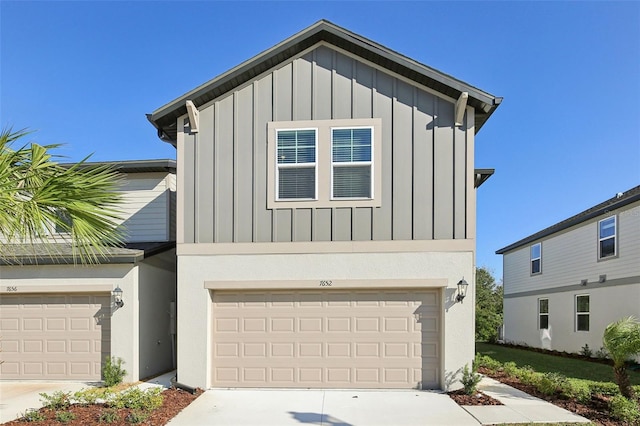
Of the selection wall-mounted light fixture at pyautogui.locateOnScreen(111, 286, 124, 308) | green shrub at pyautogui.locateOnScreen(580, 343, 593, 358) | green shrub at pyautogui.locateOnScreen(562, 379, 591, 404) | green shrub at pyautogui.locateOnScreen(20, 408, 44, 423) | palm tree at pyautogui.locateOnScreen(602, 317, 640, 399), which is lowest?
green shrub at pyautogui.locateOnScreen(580, 343, 593, 358)

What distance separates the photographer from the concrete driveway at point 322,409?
20.6 ft

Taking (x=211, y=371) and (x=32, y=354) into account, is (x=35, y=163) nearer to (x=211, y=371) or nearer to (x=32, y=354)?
(x=211, y=371)

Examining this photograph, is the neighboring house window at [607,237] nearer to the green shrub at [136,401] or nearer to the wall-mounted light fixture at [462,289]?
the wall-mounted light fixture at [462,289]

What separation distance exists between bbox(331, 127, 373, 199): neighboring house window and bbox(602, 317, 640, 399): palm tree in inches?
193

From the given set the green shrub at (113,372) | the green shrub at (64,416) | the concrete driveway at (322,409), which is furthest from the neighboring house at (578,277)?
the green shrub at (64,416)

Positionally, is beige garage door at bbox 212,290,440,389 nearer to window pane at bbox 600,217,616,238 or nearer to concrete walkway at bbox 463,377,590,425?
concrete walkway at bbox 463,377,590,425

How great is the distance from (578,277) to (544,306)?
3.16 meters

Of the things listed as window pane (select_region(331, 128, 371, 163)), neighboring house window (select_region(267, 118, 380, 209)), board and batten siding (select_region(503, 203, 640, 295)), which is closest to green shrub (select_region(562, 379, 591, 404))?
neighboring house window (select_region(267, 118, 380, 209))

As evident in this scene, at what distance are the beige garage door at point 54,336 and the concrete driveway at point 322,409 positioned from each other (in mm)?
3128

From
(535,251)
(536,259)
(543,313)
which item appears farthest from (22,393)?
(535,251)

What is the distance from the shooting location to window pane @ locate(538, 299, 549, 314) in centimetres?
1800

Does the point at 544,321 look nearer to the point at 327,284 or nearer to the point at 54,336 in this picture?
the point at 327,284

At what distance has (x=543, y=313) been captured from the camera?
717 inches

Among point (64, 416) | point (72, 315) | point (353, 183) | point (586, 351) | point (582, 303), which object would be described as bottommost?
point (586, 351)
